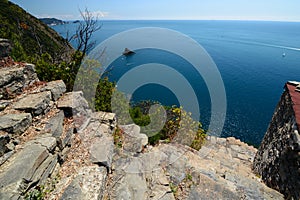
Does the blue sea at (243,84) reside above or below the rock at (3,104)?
below

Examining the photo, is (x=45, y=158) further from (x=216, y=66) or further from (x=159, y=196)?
(x=216, y=66)

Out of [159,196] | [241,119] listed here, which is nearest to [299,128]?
[159,196]

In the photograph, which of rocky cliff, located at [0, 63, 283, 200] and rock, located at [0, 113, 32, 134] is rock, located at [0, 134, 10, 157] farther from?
rock, located at [0, 113, 32, 134]

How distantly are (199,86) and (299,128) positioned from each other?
3267cm

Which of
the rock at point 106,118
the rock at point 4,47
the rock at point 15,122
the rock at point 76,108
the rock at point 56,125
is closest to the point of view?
the rock at point 15,122

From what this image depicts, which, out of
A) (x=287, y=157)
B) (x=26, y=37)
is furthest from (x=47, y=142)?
(x=26, y=37)

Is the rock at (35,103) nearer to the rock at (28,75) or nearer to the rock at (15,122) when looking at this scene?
the rock at (15,122)

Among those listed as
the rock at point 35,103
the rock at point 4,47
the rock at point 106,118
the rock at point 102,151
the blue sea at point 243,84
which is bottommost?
the blue sea at point 243,84

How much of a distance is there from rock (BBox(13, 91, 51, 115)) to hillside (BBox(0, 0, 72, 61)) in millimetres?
3344

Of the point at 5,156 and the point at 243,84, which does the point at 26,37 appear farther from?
the point at 243,84

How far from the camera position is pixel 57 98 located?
5996mm

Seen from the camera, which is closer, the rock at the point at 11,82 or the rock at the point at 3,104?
the rock at the point at 3,104

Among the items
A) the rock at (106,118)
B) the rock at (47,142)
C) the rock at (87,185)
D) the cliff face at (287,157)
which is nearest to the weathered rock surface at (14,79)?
the rock at (47,142)

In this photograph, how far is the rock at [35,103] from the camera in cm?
480
